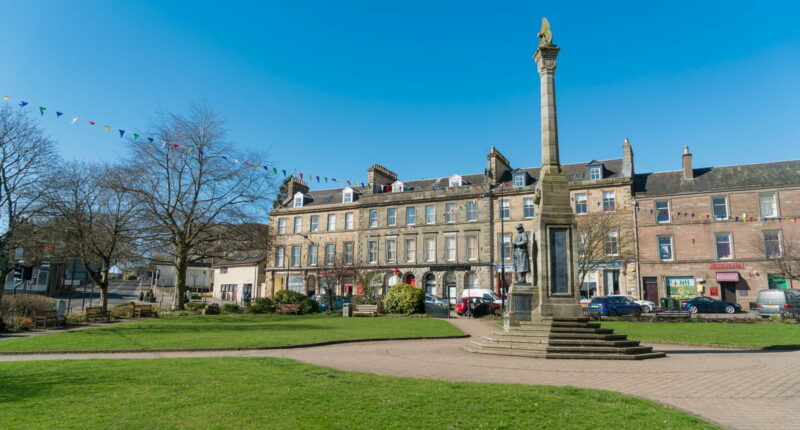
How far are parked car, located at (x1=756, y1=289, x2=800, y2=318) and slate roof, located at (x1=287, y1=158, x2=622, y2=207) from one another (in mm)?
14027

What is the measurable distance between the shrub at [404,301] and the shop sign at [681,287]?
1995 centimetres

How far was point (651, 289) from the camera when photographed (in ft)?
125

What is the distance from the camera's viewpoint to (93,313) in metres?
24.4

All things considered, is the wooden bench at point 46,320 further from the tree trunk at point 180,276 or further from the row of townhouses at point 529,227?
the row of townhouses at point 529,227

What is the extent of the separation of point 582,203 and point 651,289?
8442 mm

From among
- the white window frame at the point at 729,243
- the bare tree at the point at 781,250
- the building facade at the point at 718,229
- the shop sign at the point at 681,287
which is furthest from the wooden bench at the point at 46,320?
the white window frame at the point at 729,243

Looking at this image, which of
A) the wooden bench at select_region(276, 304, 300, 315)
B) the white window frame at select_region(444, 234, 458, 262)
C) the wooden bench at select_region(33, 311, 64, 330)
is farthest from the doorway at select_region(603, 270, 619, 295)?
the wooden bench at select_region(33, 311, 64, 330)

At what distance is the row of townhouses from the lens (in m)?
35.9

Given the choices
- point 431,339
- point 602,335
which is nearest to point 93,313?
point 431,339

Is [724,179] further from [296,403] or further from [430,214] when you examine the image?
[296,403]

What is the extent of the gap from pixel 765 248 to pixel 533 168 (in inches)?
727

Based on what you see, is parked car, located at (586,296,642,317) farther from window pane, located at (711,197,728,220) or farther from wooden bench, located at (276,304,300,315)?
wooden bench, located at (276,304,300,315)

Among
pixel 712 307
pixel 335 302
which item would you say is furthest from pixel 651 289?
pixel 335 302

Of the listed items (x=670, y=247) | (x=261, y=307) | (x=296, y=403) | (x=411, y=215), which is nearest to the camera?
(x=296, y=403)
